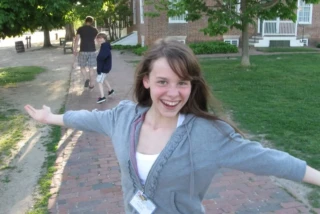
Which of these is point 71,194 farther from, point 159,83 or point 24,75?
point 24,75

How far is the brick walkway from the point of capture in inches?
150

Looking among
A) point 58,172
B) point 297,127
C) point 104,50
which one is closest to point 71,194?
point 58,172

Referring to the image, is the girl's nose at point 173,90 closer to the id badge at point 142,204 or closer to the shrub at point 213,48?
the id badge at point 142,204

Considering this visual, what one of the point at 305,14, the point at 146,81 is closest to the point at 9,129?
the point at 146,81

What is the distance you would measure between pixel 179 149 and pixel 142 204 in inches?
11.9

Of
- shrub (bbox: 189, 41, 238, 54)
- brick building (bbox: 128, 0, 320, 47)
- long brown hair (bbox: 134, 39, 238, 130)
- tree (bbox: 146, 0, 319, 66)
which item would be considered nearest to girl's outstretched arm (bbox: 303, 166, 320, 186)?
long brown hair (bbox: 134, 39, 238, 130)

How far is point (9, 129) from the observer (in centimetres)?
684

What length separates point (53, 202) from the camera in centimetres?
399

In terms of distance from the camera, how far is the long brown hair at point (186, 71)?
165cm

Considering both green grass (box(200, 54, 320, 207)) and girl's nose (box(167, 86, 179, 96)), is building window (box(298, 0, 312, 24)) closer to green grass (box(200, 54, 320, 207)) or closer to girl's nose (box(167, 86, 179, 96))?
green grass (box(200, 54, 320, 207))

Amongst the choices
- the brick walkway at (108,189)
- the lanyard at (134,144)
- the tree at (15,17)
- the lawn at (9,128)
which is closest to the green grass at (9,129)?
the lawn at (9,128)

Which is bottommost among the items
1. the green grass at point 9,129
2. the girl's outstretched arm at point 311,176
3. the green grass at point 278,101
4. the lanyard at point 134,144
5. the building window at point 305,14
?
the green grass at point 9,129

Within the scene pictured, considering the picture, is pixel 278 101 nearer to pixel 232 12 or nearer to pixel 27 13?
pixel 232 12

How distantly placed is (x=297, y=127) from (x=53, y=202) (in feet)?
13.1
